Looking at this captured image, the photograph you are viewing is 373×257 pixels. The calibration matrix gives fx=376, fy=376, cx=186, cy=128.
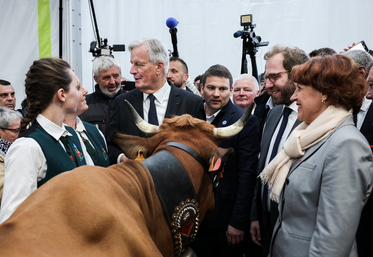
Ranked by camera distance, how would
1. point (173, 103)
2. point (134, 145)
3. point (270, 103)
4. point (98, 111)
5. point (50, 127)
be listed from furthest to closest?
point (98, 111) → point (270, 103) → point (173, 103) → point (134, 145) → point (50, 127)

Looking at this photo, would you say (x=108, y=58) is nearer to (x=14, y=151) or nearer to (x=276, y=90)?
(x=276, y=90)

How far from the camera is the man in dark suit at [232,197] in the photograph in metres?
3.26

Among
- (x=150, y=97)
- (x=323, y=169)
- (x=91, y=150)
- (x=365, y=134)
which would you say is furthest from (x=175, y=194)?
(x=365, y=134)

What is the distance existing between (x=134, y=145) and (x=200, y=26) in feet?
15.7

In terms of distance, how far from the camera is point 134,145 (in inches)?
109

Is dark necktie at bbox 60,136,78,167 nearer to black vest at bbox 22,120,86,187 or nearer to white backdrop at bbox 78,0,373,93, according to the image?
black vest at bbox 22,120,86,187

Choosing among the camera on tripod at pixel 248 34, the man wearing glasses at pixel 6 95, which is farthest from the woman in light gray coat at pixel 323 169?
the man wearing glasses at pixel 6 95

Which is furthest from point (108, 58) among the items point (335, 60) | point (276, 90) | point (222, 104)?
point (335, 60)

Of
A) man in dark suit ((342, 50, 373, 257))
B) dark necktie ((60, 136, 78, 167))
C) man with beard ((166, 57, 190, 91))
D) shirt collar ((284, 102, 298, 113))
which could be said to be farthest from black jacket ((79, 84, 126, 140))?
man in dark suit ((342, 50, 373, 257))

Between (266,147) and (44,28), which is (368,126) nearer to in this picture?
(266,147)

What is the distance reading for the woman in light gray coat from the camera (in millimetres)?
2150

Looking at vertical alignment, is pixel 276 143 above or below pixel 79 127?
below

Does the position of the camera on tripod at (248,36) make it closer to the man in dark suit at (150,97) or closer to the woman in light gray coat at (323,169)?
the man in dark suit at (150,97)

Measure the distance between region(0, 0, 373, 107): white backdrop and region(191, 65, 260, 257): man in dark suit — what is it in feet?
12.2
